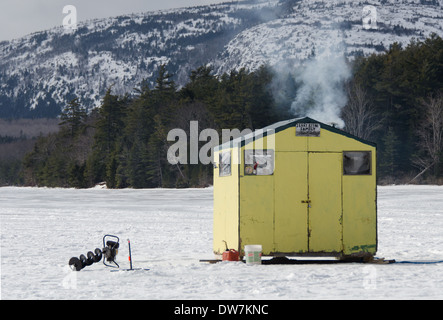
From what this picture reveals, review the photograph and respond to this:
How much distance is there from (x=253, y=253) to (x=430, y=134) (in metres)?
51.9

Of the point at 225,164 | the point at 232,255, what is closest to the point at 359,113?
the point at 225,164

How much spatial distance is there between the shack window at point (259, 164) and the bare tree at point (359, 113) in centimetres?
4144

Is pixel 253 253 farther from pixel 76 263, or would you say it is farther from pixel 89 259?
pixel 76 263

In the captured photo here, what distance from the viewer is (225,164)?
47.2ft

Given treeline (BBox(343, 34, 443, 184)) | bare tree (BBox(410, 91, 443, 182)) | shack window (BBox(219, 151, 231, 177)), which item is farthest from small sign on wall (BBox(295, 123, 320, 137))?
bare tree (BBox(410, 91, 443, 182))

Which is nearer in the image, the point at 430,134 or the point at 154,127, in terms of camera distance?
the point at 430,134

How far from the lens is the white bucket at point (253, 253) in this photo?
12953mm

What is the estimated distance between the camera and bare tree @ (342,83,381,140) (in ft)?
→ 185

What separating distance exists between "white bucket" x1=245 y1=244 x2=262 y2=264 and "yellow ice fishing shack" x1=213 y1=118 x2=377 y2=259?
371 millimetres

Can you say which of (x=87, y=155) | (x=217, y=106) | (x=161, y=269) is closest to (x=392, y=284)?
(x=161, y=269)

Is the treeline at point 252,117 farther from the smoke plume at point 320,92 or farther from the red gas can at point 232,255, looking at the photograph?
the red gas can at point 232,255

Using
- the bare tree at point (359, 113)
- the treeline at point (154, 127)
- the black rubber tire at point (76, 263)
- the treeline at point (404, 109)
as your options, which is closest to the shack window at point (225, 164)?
the black rubber tire at point (76, 263)

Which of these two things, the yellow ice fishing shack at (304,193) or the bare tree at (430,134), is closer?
the yellow ice fishing shack at (304,193)
